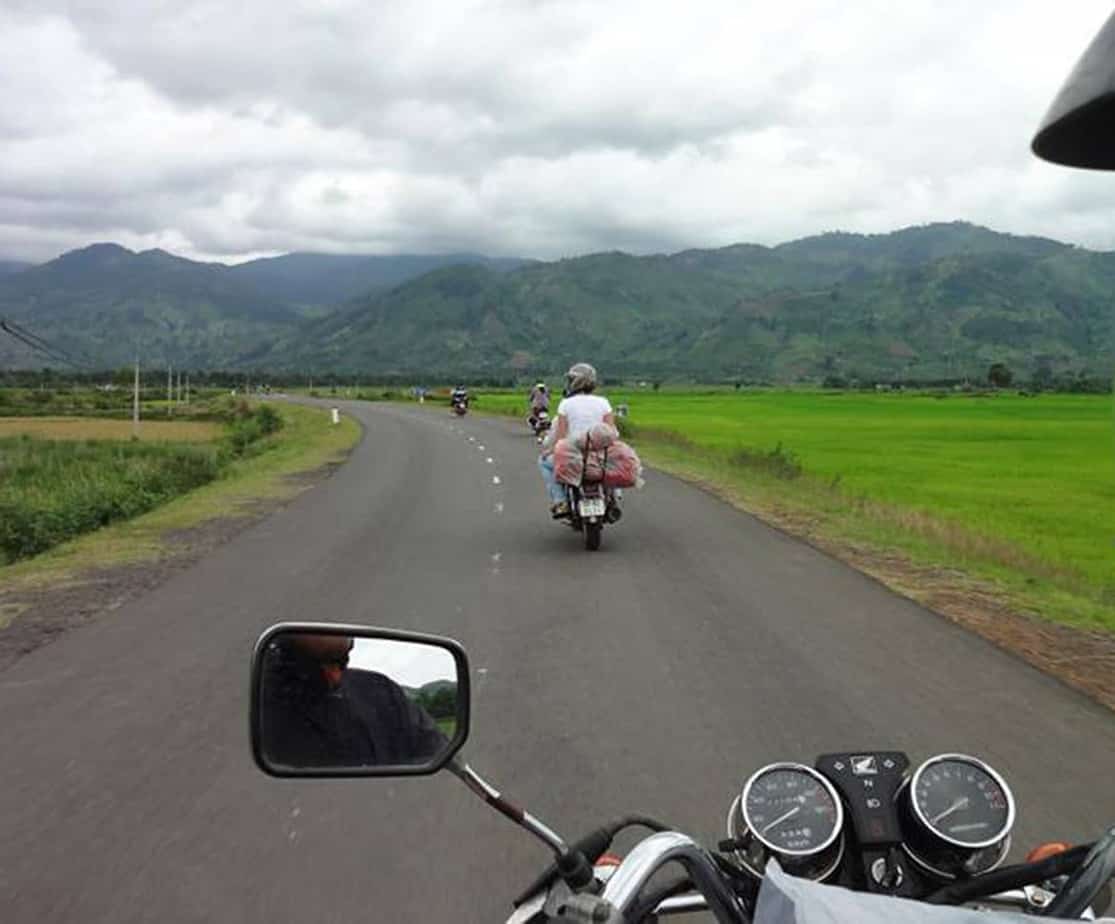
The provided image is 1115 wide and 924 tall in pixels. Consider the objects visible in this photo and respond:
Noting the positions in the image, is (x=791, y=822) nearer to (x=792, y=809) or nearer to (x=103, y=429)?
(x=792, y=809)

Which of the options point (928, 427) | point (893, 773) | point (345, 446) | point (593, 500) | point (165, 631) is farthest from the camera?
point (928, 427)

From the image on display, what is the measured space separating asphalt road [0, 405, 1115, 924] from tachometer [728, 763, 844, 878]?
2181 mm

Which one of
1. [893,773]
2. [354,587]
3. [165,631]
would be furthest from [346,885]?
[354,587]

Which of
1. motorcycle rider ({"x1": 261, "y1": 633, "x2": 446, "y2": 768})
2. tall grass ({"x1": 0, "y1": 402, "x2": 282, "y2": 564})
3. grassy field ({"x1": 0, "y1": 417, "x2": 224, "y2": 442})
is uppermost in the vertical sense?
motorcycle rider ({"x1": 261, "y1": 633, "x2": 446, "y2": 768})

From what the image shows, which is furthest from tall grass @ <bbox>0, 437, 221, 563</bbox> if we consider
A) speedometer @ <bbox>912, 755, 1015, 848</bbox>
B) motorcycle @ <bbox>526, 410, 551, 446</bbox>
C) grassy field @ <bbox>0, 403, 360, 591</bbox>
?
speedometer @ <bbox>912, 755, 1015, 848</bbox>

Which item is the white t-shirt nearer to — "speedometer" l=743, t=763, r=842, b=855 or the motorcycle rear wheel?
the motorcycle rear wheel

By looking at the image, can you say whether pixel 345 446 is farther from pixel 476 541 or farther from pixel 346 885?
pixel 346 885

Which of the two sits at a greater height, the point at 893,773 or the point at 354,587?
the point at 893,773

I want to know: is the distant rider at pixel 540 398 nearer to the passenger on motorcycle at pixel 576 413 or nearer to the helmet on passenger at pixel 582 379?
the passenger on motorcycle at pixel 576 413

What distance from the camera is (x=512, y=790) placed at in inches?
213

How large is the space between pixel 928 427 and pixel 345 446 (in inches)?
1094

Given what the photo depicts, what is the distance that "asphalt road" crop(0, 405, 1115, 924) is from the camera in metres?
4.53

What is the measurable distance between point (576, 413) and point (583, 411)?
3.1 inches

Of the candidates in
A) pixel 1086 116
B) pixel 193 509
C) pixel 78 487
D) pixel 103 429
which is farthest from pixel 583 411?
pixel 103 429
